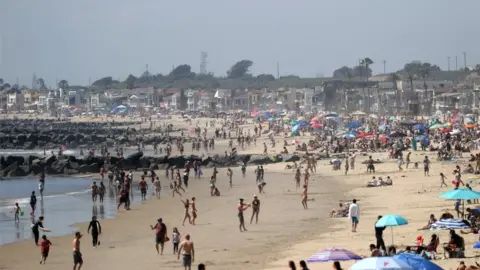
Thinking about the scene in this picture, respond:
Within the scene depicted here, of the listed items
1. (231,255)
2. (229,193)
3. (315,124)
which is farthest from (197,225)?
(315,124)

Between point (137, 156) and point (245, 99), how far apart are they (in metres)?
97.9

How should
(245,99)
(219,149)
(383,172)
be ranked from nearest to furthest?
(383,172)
(219,149)
(245,99)

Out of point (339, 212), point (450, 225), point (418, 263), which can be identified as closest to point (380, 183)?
point (339, 212)

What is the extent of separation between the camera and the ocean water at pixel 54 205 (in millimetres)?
24891

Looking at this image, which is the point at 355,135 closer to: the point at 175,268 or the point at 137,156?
the point at 137,156

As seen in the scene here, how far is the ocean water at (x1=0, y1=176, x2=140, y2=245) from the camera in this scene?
24891 millimetres

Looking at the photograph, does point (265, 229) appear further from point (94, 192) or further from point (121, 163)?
point (121, 163)

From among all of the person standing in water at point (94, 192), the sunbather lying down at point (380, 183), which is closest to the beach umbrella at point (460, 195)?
the sunbather lying down at point (380, 183)

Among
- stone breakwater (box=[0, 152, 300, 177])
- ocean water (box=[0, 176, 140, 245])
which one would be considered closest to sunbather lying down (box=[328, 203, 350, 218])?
ocean water (box=[0, 176, 140, 245])

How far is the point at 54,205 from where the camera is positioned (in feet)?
104

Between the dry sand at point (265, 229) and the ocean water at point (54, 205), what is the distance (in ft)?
2.98

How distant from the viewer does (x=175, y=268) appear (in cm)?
1711

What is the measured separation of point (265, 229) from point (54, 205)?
12.0m

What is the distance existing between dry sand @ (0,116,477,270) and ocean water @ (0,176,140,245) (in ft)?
2.98
